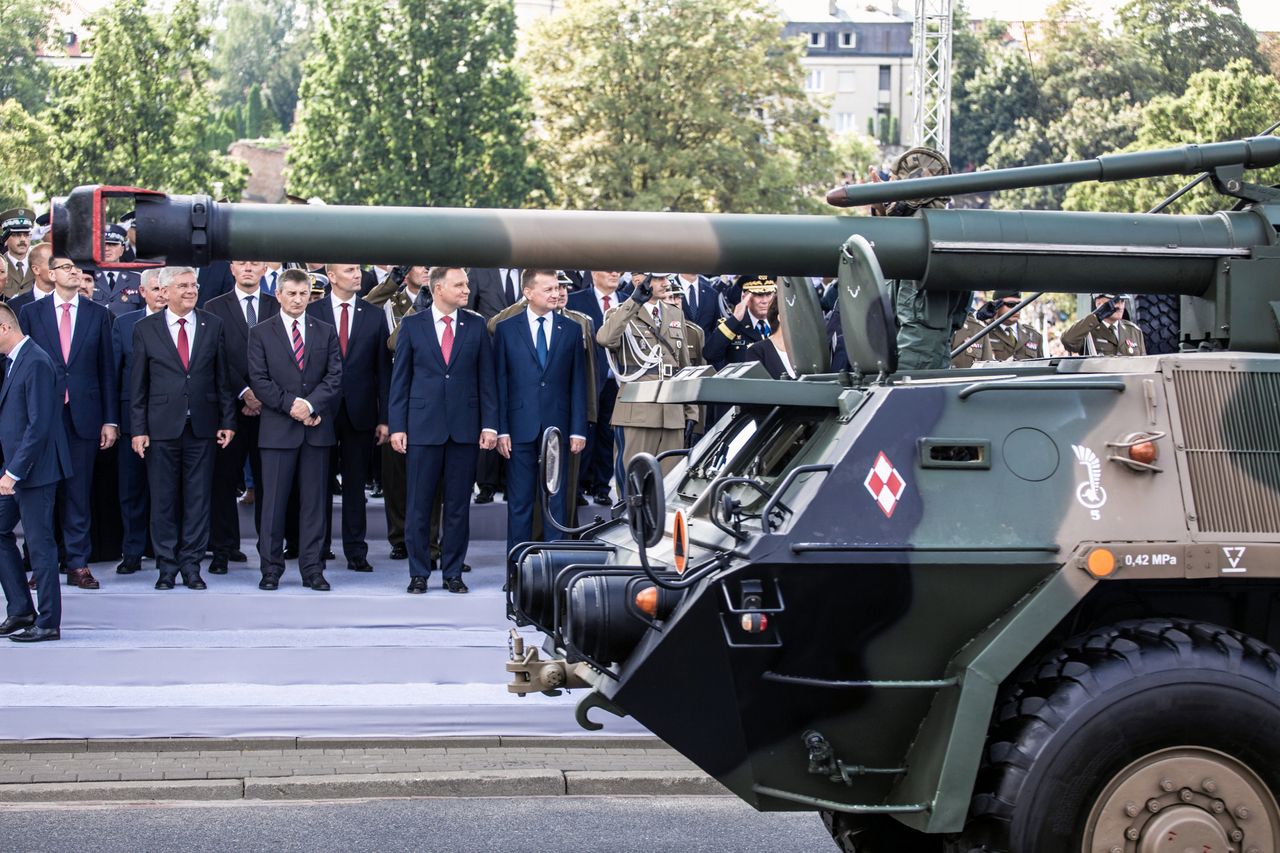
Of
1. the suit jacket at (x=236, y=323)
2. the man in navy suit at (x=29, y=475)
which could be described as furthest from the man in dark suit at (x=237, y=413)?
the man in navy suit at (x=29, y=475)

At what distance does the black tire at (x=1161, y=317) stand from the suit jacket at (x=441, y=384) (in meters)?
4.60

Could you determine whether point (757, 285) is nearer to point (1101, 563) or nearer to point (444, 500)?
point (444, 500)

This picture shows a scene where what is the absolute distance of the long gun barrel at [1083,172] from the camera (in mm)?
6930

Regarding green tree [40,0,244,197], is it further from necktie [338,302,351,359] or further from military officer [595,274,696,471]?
military officer [595,274,696,471]

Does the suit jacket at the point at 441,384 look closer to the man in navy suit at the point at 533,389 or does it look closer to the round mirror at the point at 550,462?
the man in navy suit at the point at 533,389

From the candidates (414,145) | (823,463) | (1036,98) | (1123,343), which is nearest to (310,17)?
(1036,98)

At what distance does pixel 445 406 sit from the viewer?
35.3 ft

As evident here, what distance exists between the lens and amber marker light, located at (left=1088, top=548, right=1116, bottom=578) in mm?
5438

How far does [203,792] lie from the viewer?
26.3ft

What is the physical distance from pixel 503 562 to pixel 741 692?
233 inches

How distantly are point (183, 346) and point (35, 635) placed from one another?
2.21 meters

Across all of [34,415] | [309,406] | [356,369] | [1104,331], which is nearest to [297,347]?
[309,406]

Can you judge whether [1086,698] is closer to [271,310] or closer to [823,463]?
[823,463]

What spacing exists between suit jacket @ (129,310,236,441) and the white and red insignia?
6.17 meters
